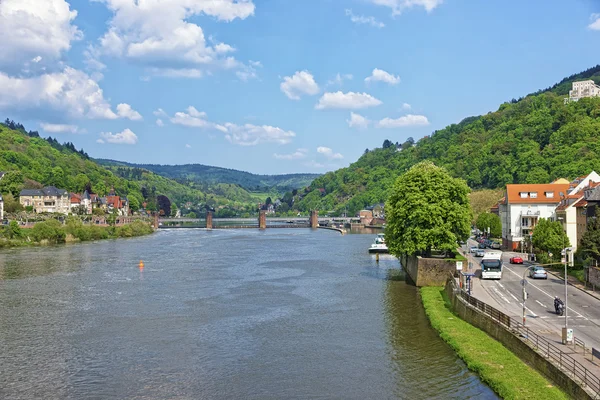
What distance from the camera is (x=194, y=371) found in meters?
31.7

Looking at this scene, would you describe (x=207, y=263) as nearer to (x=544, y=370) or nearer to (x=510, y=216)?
(x=510, y=216)

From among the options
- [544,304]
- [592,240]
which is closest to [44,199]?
[592,240]

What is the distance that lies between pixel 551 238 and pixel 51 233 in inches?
3662

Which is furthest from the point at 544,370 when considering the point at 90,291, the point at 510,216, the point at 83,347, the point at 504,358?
the point at 510,216

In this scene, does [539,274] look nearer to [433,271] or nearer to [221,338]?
[433,271]

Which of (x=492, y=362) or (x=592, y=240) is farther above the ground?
(x=592, y=240)

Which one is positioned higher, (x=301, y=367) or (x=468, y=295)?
(x=468, y=295)

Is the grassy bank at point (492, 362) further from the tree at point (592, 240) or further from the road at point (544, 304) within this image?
the tree at point (592, 240)

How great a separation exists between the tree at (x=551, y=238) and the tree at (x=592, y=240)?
18.8 ft

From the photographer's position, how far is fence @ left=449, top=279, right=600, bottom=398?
23125 millimetres

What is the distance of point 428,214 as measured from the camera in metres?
57.2

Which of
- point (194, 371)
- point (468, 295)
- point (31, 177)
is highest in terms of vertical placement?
point (31, 177)

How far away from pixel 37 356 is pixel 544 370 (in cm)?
2593

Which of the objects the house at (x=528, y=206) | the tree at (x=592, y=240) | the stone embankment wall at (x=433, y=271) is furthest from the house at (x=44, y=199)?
the tree at (x=592, y=240)
